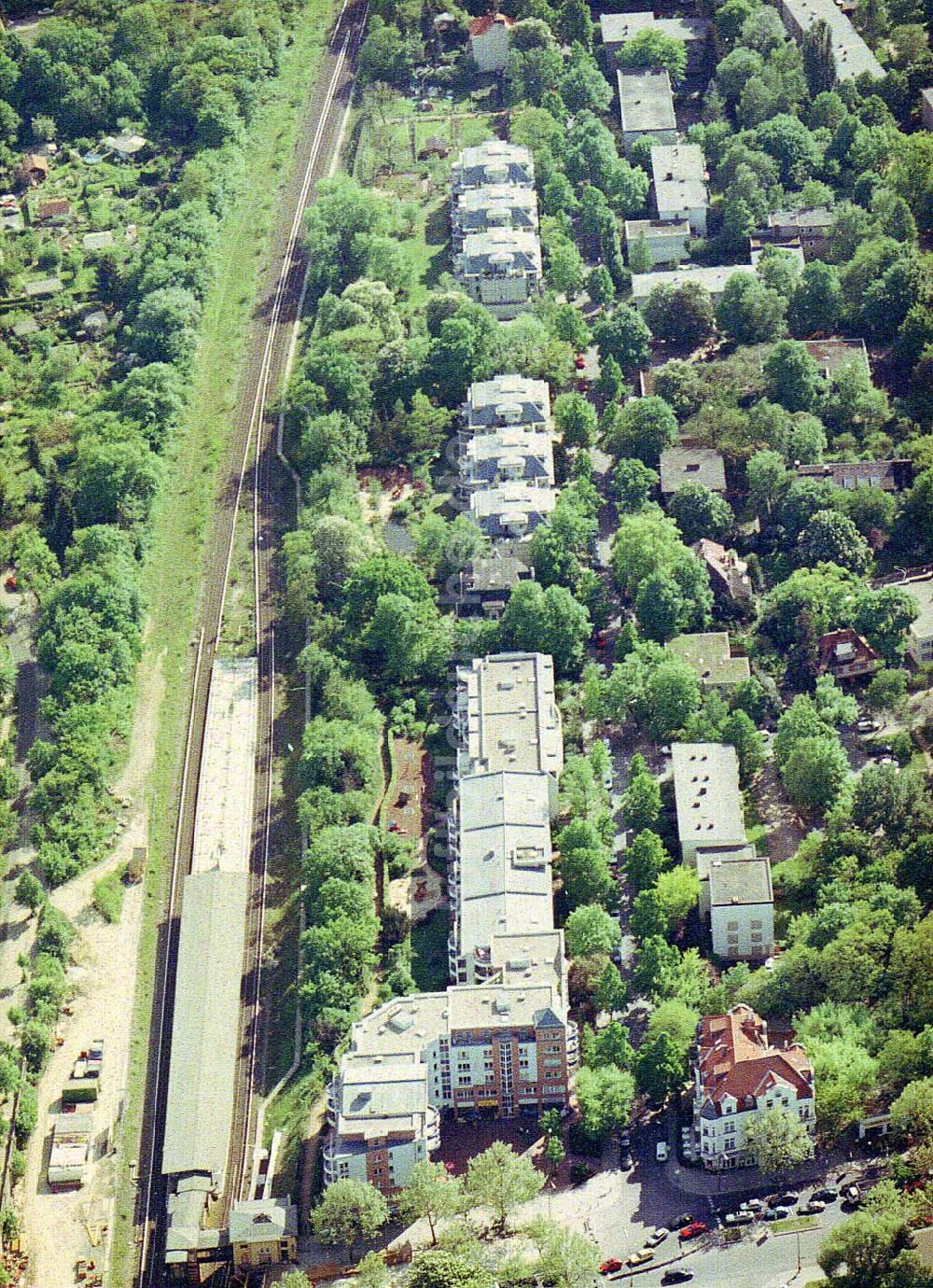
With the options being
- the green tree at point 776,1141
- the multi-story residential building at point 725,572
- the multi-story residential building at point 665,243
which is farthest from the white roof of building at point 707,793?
the multi-story residential building at point 665,243

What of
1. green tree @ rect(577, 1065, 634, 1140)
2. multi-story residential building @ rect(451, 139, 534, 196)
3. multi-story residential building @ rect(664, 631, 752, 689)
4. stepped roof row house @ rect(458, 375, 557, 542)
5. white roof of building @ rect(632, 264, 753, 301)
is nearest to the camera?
green tree @ rect(577, 1065, 634, 1140)

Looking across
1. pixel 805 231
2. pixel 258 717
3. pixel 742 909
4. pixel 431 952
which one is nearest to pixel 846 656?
pixel 742 909

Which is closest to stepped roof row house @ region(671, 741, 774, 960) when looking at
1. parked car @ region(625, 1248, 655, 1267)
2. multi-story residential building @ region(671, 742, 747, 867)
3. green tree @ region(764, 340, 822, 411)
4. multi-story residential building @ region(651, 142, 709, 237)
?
multi-story residential building @ region(671, 742, 747, 867)

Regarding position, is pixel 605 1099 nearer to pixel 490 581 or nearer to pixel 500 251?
pixel 490 581

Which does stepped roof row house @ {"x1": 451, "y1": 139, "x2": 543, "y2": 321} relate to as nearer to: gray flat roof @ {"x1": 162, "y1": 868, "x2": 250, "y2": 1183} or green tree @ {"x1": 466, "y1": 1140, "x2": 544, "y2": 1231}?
gray flat roof @ {"x1": 162, "y1": 868, "x2": 250, "y2": 1183}

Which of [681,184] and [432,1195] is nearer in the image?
[432,1195]

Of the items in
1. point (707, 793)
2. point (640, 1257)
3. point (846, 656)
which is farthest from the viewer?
point (846, 656)

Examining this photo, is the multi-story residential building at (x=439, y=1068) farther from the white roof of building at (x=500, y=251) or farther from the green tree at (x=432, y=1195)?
the white roof of building at (x=500, y=251)
